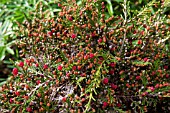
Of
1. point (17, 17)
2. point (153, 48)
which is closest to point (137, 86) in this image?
point (153, 48)

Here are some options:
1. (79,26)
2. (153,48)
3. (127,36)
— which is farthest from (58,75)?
(153,48)

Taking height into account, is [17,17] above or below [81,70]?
Result: above

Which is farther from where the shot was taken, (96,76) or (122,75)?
(122,75)

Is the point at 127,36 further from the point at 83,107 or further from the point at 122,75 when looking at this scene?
the point at 83,107

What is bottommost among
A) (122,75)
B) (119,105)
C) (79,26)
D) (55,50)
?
(119,105)

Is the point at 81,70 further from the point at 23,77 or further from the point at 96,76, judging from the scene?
the point at 23,77

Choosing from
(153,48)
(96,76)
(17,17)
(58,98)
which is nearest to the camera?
(96,76)

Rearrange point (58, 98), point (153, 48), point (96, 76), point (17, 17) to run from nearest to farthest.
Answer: point (96, 76) < point (58, 98) < point (153, 48) < point (17, 17)
